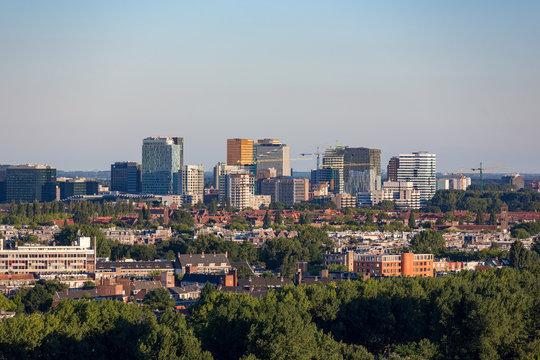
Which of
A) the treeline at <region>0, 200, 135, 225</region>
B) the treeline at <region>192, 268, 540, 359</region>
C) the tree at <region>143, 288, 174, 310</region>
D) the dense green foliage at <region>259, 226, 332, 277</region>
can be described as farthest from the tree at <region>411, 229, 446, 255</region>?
the treeline at <region>192, 268, 540, 359</region>

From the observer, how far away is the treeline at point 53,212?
14725 cm

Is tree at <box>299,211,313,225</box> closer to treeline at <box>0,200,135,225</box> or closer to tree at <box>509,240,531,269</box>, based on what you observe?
treeline at <box>0,200,135,225</box>

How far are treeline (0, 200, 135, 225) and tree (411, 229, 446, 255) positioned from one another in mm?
45769

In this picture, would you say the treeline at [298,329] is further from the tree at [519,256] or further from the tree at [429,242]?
the tree at [429,242]

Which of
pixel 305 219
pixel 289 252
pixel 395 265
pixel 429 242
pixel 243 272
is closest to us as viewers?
pixel 243 272

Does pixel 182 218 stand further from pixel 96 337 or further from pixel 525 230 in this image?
pixel 96 337

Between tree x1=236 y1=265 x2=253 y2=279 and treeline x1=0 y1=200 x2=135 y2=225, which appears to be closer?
tree x1=236 y1=265 x2=253 y2=279

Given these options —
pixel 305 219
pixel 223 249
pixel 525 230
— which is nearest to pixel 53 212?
pixel 305 219

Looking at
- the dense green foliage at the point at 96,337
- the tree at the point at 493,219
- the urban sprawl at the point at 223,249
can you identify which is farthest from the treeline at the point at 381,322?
the tree at the point at 493,219

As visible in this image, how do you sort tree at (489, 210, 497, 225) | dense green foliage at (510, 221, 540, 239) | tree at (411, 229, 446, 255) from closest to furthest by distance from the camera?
tree at (411, 229, 446, 255) → dense green foliage at (510, 221, 540, 239) → tree at (489, 210, 497, 225)

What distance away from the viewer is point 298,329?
160 ft

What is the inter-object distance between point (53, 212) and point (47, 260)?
6766 cm

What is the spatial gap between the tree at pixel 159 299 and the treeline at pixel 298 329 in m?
9.74

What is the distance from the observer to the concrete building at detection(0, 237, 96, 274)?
3794 inches
